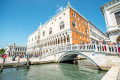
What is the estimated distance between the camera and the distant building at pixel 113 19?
30.5 feet

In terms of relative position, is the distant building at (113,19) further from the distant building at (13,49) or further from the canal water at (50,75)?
the distant building at (13,49)

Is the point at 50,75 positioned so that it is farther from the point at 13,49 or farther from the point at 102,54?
the point at 13,49

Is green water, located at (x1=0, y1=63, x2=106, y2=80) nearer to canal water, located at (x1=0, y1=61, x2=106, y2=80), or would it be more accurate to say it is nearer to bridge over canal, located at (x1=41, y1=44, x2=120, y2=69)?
canal water, located at (x1=0, y1=61, x2=106, y2=80)

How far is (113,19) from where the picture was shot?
10.0 m

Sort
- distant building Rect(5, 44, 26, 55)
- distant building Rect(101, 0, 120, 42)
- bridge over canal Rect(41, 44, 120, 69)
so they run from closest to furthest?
bridge over canal Rect(41, 44, 120, 69)
distant building Rect(101, 0, 120, 42)
distant building Rect(5, 44, 26, 55)

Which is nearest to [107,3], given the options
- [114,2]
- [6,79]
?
[114,2]

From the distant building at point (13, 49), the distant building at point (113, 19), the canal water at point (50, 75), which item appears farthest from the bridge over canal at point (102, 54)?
the distant building at point (13, 49)

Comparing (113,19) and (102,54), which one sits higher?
(113,19)

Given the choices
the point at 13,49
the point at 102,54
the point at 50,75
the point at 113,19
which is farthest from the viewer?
the point at 13,49

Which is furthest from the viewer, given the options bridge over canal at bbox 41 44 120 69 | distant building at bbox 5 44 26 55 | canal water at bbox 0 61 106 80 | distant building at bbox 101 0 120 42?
distant building at bbox 5 44 26 55

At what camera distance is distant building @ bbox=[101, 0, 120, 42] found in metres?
9.30

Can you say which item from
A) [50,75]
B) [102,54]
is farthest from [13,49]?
[102,54]

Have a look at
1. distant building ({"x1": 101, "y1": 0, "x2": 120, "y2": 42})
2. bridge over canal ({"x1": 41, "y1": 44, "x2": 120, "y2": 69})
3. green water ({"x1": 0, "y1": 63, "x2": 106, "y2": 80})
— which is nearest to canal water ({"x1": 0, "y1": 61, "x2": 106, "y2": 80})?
green water ({"x1": 0, "y1": 63, "x2": 106, "y2": 80})

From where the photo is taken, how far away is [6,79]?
4.96m
